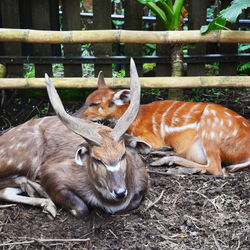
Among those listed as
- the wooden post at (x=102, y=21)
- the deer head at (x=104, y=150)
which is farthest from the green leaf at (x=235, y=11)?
the deer head at (x=104, y=150)

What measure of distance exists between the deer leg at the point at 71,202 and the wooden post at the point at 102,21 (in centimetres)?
306

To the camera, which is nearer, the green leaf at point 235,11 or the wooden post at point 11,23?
the green leaf at point 235,11

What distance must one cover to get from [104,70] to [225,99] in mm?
2003

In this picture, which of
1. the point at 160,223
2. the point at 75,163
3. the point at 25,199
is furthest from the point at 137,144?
the point at 25,199

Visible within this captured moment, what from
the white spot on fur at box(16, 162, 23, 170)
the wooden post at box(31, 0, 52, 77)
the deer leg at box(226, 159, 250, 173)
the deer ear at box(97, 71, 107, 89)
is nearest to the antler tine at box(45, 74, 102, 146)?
the white spot on fur at box(16, 162, 23, 170)

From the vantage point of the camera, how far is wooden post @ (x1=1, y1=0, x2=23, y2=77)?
6.29m

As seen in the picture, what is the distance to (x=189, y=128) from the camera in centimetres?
499

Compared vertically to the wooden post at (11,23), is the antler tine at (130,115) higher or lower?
lower

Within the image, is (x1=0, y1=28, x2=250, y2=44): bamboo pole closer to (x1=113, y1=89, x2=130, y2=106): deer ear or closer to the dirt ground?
(x1=113, y1=89, x2=130, y2=106): deer ear

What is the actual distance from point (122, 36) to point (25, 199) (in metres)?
2.46

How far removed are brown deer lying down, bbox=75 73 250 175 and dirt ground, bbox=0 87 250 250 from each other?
30 centimetres

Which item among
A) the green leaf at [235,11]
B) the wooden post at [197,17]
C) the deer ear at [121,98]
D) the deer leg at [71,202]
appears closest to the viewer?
the deer leg at [71,202]

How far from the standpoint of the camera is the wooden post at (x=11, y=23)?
20.6 feet

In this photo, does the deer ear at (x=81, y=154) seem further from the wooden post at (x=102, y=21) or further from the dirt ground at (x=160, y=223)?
the wooden post at (x=102, y=21)
